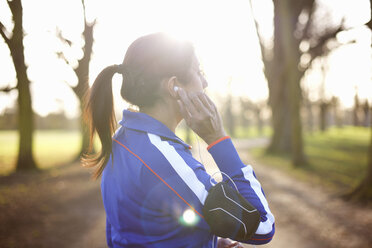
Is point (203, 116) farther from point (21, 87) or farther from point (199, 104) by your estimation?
point (21, 87)

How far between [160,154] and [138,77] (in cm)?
47

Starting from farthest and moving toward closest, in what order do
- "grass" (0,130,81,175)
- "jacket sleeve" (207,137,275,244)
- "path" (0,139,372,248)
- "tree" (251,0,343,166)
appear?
"grass" (0,130,81,175) < "tree" (251,0,343,166) < "path" (0,139,372,248) < "jacket sleeve" (207,137,275,244)

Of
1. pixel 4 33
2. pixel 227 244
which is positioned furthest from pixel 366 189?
pixel 4 33

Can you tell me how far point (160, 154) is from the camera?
48.4 inches

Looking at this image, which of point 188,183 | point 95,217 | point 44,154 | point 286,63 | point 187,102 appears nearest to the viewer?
point 188,183

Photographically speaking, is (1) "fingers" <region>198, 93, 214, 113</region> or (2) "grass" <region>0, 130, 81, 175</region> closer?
(1) "fingers" <region>198, 93, 214, 113</region>

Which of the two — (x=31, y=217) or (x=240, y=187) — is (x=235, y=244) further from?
(x=31, y=217)

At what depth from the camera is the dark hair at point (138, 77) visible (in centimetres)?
142

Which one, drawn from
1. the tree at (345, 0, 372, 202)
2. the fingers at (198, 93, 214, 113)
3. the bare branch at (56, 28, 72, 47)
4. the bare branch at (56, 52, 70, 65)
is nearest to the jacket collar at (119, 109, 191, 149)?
the fingers at (198, 93, 214, 113)

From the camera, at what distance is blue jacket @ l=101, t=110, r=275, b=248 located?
1200mm

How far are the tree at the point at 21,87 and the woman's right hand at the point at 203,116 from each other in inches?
485

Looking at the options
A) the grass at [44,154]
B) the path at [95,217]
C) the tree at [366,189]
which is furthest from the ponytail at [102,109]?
the grass at [44,154]

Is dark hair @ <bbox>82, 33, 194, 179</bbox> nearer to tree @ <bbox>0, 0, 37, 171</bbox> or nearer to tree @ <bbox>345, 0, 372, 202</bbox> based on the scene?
tree @ <bbox>345, 0, 372, 202</bbox>

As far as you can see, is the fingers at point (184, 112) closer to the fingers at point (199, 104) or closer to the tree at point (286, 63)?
the fingers at point (199, 104)
